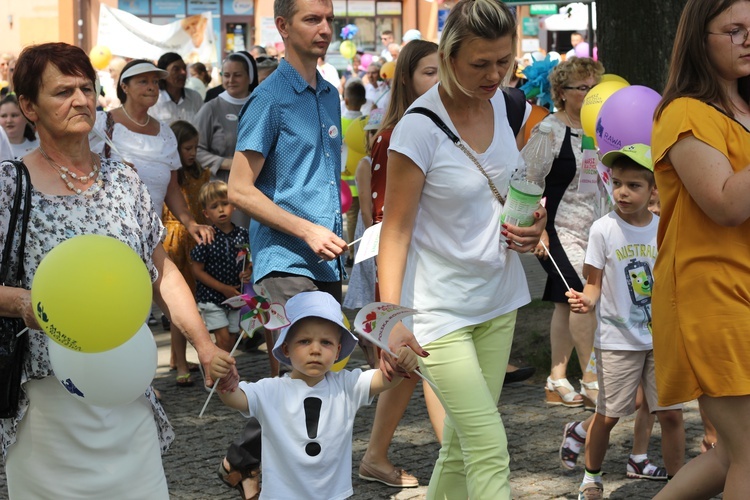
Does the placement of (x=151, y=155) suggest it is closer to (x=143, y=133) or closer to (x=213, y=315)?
(x=143, y=133)

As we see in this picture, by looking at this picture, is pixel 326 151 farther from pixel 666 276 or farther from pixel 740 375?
pixel 740 375

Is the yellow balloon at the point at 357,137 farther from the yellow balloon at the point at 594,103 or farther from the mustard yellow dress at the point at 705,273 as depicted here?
the mustard yellow dress at the point at 705,273

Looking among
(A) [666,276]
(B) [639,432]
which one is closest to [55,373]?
(A) [666,276]

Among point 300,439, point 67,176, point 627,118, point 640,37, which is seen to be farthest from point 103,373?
point 640,37

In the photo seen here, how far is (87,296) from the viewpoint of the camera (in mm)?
3158

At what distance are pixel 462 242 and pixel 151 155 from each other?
463cm

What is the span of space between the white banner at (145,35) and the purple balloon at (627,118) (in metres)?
19.5

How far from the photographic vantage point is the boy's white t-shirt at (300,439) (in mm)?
4371

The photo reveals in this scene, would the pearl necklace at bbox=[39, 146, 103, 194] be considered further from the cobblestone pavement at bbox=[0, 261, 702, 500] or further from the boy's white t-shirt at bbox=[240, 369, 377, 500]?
the cobblestone pavement at bbox=[0, 261, 702, 500]

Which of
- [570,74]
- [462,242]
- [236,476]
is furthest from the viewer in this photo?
[570,74]

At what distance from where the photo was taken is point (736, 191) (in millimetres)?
3570

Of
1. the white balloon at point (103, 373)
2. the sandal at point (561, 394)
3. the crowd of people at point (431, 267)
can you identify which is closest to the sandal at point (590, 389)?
the sandal at point (561, 394)

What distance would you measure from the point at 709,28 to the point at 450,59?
2.89 ft

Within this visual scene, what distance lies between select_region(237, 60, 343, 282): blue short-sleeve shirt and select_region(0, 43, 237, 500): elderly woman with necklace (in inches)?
46.1
